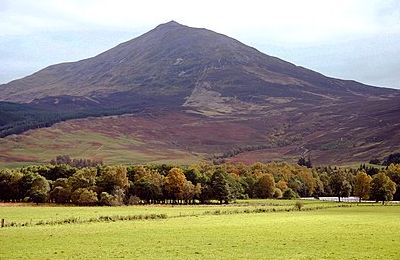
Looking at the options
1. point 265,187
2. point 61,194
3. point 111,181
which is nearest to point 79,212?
point 61,194

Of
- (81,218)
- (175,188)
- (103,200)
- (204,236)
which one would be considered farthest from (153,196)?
(204,236)

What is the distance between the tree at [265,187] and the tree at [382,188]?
26.4 m

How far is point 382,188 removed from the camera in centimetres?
14050

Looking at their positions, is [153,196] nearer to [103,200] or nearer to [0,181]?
[103,200]

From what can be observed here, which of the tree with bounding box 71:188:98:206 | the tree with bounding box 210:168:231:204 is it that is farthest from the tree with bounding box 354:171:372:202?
the tree with bounding box 71:188:98:206

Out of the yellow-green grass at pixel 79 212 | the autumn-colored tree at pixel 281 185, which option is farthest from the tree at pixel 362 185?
the yellow-green grass at pixel 79 212

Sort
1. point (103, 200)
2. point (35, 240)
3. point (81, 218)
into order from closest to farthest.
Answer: point (35, 240) → point (81, 218) → point (103, 200)

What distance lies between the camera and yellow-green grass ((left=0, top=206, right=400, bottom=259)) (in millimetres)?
40906

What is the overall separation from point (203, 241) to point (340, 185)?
122581 millimetres

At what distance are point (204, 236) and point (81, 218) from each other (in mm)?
27661

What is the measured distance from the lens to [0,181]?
131m

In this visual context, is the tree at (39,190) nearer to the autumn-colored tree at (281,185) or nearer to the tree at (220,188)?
the tree at (220,188)

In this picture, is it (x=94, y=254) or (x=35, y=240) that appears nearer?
(x=94, y=254)

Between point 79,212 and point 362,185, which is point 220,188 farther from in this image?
point 79,212
